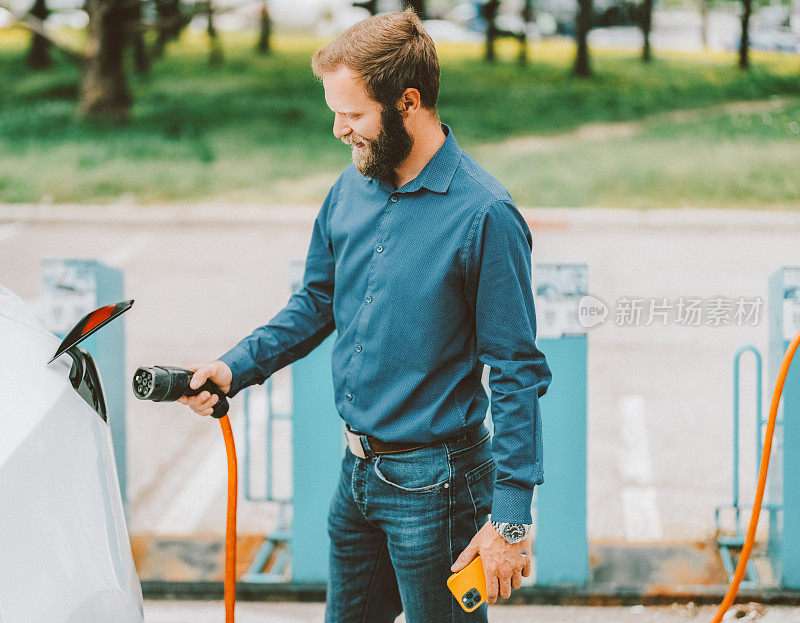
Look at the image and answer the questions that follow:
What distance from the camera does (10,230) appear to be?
1155 centimetres

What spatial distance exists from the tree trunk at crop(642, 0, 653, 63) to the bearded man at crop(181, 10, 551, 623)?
10.6 meters

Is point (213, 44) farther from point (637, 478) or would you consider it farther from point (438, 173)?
point (438, 173)

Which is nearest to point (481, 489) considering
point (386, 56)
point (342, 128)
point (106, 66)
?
point (342, 128)

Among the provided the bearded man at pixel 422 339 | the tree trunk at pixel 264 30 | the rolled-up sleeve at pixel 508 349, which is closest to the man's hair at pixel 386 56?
the bearded man at pixel 422 339

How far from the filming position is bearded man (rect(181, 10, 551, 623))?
1.93 m

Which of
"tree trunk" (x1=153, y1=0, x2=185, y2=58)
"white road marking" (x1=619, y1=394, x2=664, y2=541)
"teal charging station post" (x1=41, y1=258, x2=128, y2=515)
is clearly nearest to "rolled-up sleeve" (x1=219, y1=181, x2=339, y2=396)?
"teal charging station post" (x1=41, y1=258, x2=128, y2=515)

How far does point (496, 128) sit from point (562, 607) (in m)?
9.85

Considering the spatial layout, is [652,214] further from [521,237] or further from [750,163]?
[521,237]

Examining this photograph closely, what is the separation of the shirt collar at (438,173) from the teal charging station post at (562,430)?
1336mm

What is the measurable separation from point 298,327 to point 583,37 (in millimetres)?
10713

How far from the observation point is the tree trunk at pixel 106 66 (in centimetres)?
1252

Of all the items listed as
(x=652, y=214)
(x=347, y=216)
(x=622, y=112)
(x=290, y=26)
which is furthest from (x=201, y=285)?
(x=347, y=216)

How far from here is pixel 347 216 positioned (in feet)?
7.04

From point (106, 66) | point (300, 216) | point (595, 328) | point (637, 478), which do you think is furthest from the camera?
point (106, 66)
